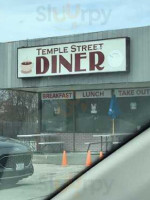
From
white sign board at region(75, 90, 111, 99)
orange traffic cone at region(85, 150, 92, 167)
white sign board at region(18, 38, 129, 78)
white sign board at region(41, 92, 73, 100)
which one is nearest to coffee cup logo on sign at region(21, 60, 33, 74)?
white sign board at region(18, 38, 129, 78)

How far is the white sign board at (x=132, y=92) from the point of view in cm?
245

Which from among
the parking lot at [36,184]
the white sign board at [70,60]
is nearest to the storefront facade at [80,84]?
the white sign board at [70,60]

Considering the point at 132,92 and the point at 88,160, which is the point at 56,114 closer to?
the point at 132,92

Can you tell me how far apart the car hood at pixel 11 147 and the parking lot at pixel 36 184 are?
149 millimetres

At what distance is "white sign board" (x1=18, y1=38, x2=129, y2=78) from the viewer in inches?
124

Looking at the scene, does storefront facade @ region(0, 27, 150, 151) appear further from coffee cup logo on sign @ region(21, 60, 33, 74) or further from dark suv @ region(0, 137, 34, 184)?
dark suv @ region(0, 137, 34, 184)

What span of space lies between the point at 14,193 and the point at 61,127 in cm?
57

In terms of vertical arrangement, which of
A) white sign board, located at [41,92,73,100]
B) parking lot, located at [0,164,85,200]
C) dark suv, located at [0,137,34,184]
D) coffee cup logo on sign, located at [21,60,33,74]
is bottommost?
parking lot, located at [0,164,85,200]

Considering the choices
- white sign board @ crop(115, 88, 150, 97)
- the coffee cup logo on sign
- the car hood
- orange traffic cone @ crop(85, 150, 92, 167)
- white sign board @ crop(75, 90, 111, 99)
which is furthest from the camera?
the coffee cup logo on sign

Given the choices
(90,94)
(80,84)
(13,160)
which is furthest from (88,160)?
(80,84)

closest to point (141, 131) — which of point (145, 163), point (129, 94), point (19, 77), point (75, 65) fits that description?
point (145, 163)

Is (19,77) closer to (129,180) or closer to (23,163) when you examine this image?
(23,163)

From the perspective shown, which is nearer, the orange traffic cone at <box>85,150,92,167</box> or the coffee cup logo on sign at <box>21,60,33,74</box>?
the orange traffic cone at <box>85,150,92,167</box>

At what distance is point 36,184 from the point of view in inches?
109
